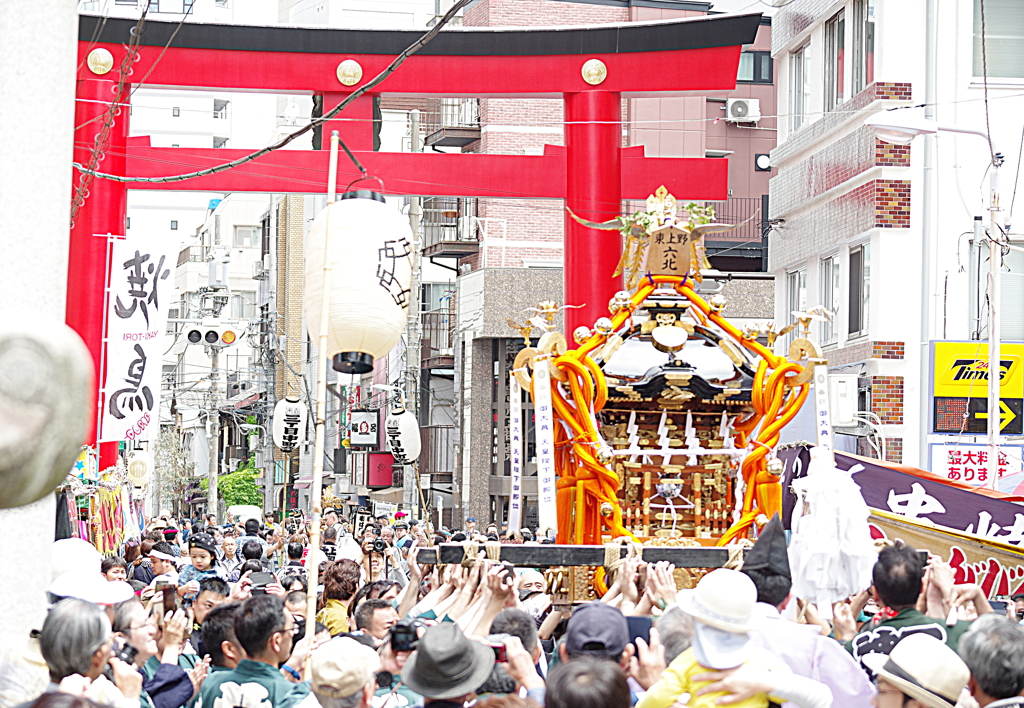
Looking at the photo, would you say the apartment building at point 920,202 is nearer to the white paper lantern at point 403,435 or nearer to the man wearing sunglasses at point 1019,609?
the white paper lantern at point 403,435

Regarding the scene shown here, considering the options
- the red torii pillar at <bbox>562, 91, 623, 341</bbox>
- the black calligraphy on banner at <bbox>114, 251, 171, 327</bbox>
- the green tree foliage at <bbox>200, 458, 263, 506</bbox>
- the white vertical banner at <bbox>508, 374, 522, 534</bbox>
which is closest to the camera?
the white vertical banner at <bbox>508, 374, 522, 534</bbox>

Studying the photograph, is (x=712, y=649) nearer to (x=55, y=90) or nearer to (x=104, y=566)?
(x=55, y=90)

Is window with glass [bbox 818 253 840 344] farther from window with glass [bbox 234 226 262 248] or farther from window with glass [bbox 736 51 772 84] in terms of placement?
window with glass [bbox 234 226 262 248]

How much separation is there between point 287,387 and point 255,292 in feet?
47.9

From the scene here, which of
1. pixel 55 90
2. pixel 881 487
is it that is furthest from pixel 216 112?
pixel 55 90

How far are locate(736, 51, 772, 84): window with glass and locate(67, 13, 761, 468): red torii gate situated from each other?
21.0m

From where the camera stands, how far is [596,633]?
4.29 meters

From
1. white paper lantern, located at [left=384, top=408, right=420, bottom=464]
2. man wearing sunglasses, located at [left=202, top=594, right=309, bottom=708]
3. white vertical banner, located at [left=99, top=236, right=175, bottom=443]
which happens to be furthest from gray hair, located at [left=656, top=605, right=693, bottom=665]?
white paper lantern, located at [left=384, top=408, right=420, bottom=464]

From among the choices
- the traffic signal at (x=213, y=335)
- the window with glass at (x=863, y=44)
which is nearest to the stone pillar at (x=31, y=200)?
the window with glass at (x=863, y=44)

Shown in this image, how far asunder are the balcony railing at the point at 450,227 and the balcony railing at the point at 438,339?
178 cm

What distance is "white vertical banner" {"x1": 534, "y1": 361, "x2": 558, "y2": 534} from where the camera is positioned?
33.9 feet

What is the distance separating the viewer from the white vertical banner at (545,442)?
407 inches

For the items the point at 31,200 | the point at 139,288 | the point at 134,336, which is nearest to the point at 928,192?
the point at 139,288

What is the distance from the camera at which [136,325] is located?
50.2ft
